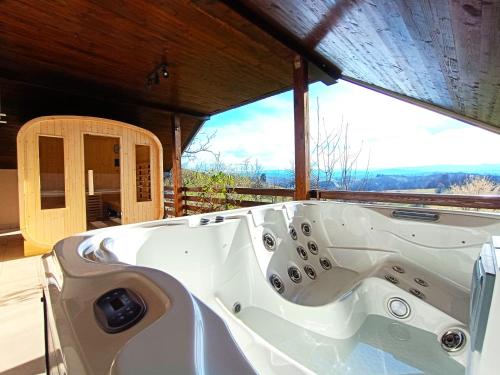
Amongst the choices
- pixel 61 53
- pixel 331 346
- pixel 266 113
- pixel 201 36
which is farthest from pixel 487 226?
pixel 266 113

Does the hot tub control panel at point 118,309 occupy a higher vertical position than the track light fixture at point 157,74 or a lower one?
lower

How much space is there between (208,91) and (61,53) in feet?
5.75

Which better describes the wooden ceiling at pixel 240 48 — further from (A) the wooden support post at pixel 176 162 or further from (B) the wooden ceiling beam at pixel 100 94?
(A) the wooden support post at pixel 176 162

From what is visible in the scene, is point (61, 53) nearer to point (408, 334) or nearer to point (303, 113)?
point (303, 113)

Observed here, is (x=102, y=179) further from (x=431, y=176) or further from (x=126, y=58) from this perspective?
(x=431, y=176)

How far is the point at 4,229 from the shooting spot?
4.70 meters

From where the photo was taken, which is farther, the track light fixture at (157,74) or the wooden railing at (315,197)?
the track light fixture at (157,74)

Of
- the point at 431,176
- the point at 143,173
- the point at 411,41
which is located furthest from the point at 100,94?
the point at 431,176

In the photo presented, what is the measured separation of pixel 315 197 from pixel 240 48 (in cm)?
171

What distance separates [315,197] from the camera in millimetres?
2904

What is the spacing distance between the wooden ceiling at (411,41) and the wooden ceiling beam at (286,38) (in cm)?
3

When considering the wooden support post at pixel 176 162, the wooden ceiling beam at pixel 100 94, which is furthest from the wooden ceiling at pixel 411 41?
the wooden support post at pixel 176 162

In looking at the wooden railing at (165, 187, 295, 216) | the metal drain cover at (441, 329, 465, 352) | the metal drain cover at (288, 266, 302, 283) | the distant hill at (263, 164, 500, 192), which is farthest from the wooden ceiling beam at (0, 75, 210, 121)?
the metal drain cover at (441, 329, 465, 352)

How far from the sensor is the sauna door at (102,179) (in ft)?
13.9
